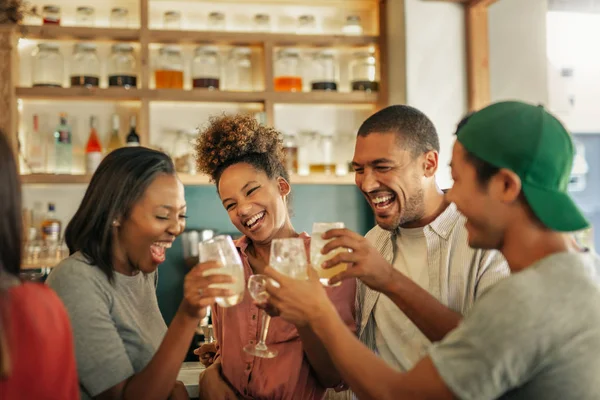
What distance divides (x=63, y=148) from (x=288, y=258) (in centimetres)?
300

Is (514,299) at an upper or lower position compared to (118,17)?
lower

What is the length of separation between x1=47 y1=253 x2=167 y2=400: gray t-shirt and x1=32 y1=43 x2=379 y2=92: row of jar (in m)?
2.74

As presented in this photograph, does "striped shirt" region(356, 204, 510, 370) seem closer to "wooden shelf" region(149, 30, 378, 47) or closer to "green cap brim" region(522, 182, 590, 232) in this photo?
"green cap brim" region(522, 182, 590, 232)

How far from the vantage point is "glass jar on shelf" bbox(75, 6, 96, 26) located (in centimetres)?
420

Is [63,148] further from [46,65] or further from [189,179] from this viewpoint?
[189,179]

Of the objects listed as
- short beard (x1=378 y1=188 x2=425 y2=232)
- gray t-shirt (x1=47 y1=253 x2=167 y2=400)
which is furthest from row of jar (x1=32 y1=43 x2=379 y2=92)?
gray t-shirt (x1=47 y1=253 x2=167 y2=400)

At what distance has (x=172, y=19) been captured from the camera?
14.1 ft

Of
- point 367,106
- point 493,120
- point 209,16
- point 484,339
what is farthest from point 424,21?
point 484,339

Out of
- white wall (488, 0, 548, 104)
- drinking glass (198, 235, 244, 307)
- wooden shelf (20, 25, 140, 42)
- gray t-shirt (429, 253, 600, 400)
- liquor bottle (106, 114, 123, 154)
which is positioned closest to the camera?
gray t-shirt (429, 253, 600, 400)

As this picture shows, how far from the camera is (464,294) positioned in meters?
1.81

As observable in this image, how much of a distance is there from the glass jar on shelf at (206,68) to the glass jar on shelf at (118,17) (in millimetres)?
480

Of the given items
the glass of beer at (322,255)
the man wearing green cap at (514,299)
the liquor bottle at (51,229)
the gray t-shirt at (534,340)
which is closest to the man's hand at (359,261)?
the glass of beer at (322,255)

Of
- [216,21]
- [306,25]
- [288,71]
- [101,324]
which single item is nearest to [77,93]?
[216,21]

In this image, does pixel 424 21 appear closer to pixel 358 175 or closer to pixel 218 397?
pixel 358 175
